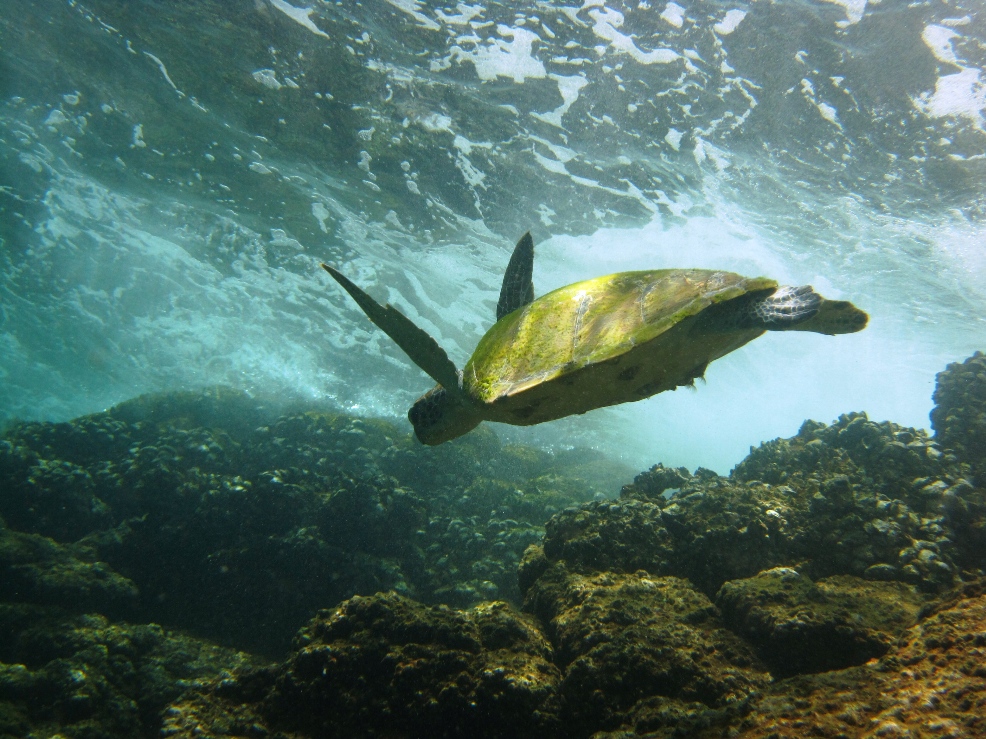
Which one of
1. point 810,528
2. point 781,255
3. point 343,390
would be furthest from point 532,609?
point 343,390

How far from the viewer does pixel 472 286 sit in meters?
→ 19.6

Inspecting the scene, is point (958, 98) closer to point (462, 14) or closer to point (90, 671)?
point (462, 14)

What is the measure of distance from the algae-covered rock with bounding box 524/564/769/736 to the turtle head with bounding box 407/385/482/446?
2.16 meters

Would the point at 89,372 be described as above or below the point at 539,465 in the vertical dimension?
above

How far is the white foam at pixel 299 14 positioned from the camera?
30.0 ft

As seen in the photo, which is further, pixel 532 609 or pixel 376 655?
pixel 532 609

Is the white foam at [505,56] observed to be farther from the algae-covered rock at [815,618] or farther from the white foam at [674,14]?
the algae-covered rock at [815,618]

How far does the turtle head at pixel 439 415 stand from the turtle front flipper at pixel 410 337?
45cm

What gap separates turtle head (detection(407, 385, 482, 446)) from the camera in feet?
14.4

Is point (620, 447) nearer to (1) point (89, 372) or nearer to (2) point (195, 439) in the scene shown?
(2) point (195, 439)

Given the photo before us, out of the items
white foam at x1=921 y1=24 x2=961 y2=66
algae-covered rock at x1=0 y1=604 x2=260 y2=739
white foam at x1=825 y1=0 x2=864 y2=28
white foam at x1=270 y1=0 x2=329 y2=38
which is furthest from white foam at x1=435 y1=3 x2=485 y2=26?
algae-covered rock at x1=0 y1=604 x2=260 y2=739

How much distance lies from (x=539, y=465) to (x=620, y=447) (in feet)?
158

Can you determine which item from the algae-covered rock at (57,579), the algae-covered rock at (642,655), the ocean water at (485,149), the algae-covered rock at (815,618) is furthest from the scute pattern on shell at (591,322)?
the ocean water at (485,149)

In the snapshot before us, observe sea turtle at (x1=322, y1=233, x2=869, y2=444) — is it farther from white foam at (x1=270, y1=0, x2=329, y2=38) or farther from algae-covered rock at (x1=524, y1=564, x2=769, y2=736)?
white foam at (x1=270, y1=0, x2=329, y2=38)
